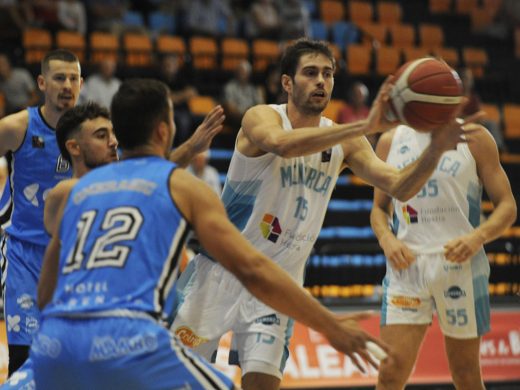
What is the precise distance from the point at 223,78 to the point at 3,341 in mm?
7794

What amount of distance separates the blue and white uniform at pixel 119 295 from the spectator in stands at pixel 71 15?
11520mm

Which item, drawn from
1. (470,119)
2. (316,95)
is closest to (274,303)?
(470,119)

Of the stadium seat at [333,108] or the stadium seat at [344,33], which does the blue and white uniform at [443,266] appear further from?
the stadium seat at [344,33]

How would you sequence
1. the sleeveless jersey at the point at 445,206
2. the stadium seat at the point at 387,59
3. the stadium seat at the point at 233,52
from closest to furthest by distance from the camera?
the sleeveless jersey at the point at 445,206
the stadium seat at the point at 233,52
the stadium seat at the point at 387,59

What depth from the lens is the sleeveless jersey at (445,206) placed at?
6340 millimetres

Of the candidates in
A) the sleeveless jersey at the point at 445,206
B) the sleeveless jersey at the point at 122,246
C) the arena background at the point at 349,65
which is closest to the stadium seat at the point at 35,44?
the arena background at the point at 349,65

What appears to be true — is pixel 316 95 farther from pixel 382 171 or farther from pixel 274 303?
pixel 274 303

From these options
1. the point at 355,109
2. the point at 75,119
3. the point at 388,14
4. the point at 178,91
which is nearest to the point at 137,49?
the point at 178,91

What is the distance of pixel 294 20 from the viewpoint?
52.5 feet

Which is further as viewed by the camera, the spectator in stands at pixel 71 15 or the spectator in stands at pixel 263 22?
the spectator in stands at pixel 263 22

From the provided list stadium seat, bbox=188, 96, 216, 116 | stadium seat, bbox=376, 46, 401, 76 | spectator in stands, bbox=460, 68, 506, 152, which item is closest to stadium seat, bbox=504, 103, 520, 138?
spectator in stands, bbox=460, 68, 506, 152

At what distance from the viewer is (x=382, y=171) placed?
5375mm

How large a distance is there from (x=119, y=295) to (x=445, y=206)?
3194mm

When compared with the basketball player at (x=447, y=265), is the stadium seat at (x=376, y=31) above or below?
above
